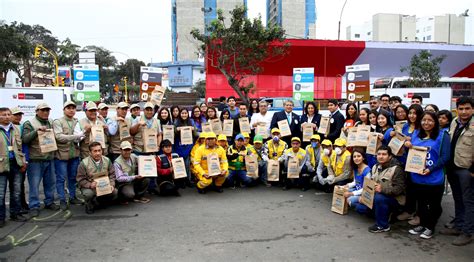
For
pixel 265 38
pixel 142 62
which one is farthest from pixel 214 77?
pixel 142 62

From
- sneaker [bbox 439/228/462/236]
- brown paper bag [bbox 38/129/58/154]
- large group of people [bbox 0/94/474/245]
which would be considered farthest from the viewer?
brown paper bag [bbox 38/129/58/154]

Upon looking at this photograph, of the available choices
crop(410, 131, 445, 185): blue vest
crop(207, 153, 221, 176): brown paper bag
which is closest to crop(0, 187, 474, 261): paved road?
crop(207, 153, 221, 176): brown paper bag

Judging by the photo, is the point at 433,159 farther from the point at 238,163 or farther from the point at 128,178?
the point at 128,178

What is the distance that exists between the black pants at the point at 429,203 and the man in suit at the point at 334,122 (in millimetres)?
2741

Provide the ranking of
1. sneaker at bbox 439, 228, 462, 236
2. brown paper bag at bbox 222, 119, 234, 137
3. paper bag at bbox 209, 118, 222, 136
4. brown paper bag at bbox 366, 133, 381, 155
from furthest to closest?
brown paper bag at bbox 222, 119, 234, 137 → paper bag at bbox 209, 118, 222, 136 → brown paper bag at bbox 366, 133, 381, 155 → sneaker at bbox 439, 228, 462, 236

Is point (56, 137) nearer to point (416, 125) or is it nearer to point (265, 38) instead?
point (416, 125)

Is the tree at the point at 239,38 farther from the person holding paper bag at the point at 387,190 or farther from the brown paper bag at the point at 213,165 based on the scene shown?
the person holding paper bag at the point at 387,190

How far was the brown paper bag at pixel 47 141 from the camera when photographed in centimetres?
562

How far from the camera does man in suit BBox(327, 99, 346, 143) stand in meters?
7.57

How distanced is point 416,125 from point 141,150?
195 inches

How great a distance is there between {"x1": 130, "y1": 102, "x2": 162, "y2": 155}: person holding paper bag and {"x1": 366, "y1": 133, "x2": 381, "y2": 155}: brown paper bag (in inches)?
158

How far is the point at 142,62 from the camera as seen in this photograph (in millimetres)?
70188

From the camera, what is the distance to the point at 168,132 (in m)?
7.21

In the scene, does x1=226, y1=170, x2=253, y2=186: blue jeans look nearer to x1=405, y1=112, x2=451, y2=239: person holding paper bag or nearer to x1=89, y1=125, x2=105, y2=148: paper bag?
x1=89, y1=125, x2=105, y2=148: paper bag
